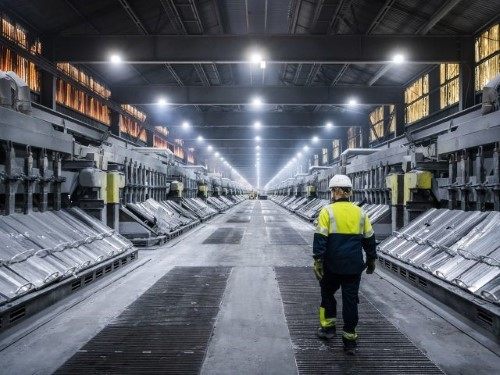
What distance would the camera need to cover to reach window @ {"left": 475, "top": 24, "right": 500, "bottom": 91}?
1199 cm

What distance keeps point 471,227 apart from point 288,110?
1985 cm

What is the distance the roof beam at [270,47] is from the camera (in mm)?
12477

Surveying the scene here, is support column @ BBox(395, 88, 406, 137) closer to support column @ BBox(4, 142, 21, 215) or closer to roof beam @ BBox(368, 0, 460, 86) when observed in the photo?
roof beam @ BBox(368, 0, 460, 86)

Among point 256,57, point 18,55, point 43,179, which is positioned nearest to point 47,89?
point 18,55

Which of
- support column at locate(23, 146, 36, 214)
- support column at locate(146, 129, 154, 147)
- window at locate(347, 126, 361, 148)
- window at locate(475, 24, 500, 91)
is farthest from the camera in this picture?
window at locate(347, 126, 361, 148)

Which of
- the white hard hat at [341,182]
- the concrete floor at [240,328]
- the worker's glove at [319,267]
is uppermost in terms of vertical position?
the white hard hat at [341,182]

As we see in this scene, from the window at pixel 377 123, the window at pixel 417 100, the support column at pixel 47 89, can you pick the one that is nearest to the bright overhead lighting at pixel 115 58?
the support column at pixel 47 89

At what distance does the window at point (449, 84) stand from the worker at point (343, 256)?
12.3 metres

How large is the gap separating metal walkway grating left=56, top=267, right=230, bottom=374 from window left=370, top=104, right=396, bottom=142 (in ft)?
55.5

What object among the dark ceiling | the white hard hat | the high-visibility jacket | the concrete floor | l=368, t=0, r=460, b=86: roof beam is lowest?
the concrete floor

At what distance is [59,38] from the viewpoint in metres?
13.0

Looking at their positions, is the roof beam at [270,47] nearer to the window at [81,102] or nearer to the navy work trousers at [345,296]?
the window at [81,102]

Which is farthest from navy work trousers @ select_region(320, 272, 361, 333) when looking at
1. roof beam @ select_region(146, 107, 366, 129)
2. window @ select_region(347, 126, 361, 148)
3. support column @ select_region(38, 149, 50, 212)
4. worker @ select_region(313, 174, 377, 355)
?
window @ select_region(347, 126, 361, 148)

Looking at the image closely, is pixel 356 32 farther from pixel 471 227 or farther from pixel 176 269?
pixel 176 269
